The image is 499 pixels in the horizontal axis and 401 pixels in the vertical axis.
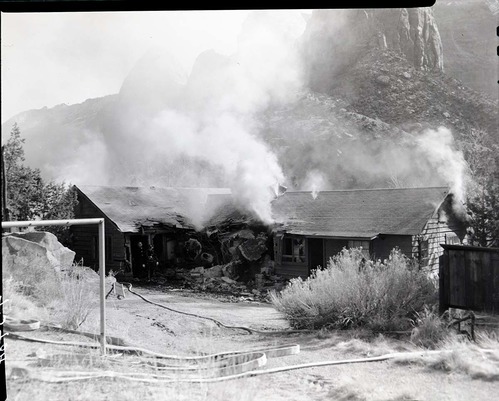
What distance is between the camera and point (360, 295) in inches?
148

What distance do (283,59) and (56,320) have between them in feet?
10.7

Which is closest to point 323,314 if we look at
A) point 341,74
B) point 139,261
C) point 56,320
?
point 139,261

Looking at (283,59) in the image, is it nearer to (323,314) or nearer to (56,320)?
(323,314)

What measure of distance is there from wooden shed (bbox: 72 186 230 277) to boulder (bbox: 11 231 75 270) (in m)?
0.15

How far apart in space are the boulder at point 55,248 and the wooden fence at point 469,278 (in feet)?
11.2

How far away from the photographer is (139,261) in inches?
165

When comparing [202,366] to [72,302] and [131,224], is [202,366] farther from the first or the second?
[131,224]

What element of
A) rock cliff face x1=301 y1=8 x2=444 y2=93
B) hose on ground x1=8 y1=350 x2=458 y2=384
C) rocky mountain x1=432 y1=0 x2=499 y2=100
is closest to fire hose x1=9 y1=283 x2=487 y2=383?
hose on ground x1=8 y1=350 x2=458 y2=384

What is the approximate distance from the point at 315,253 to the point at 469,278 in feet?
4.61

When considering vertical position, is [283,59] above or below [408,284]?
above

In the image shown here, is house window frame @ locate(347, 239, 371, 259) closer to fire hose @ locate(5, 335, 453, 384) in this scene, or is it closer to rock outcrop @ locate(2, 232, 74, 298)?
fire hose @ locate(5, 335, 453, 384)

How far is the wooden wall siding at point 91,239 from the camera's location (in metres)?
4.10

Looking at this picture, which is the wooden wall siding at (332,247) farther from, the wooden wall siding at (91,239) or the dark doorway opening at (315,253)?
the wooden wall siding at (91,239)

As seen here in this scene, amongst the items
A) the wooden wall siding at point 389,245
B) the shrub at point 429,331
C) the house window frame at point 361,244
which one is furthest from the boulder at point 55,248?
the shrub at point 429,331
